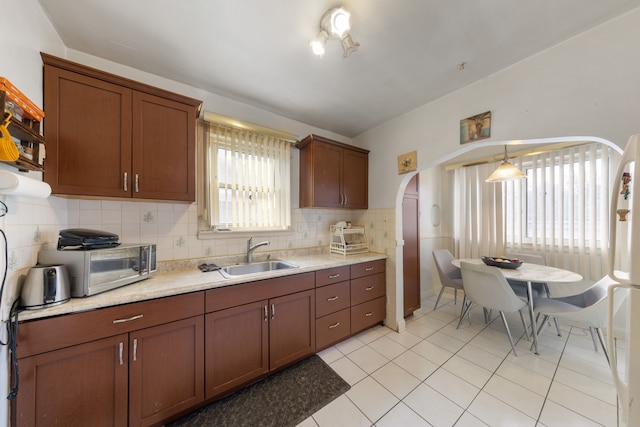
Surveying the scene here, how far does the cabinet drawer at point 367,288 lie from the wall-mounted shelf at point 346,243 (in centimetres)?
36

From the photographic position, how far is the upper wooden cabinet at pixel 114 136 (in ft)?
4.11

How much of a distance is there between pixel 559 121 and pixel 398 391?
2.21 meters

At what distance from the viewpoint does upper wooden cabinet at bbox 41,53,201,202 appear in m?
1.25

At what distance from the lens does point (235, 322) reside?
154 centimetres

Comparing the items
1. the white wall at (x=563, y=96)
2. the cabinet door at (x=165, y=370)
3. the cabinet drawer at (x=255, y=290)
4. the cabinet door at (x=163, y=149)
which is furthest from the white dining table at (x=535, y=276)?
the cabinet door at (x=163, y=149)

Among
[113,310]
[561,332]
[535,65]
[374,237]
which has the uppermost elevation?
[535,65]

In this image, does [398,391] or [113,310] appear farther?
[398,391]

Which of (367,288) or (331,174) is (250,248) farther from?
(367,288)

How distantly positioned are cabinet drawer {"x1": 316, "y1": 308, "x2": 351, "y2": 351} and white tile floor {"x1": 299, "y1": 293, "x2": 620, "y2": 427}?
0.11 m

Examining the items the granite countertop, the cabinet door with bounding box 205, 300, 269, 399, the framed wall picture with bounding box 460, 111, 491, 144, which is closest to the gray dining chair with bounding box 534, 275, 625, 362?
the framed wall picture with bounding box 460, 111, 491, 144

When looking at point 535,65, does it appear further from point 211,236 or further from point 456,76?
point 211,236

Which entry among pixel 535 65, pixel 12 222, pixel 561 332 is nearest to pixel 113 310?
pixel 12 222

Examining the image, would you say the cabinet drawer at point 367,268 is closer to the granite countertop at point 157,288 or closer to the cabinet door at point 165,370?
the granite countertop at point 157,288

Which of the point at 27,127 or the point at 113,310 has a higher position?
the point at 27,127
